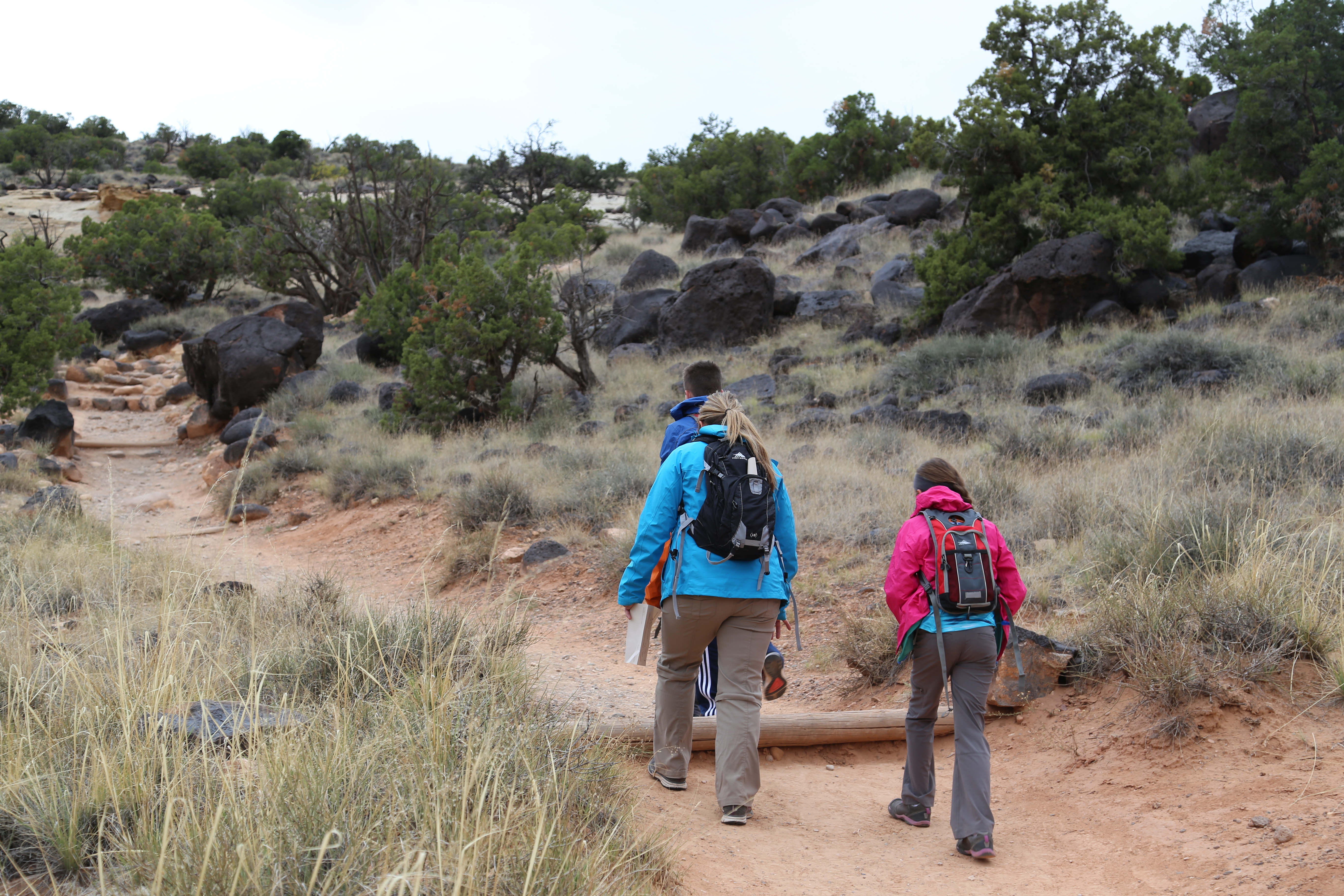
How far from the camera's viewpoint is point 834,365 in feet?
53.9

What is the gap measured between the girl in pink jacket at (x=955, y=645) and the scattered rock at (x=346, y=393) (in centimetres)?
1600

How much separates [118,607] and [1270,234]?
60.5ft

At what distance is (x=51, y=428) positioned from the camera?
15.9 m

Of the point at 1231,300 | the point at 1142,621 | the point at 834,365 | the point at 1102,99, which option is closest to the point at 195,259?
the point at 834,365

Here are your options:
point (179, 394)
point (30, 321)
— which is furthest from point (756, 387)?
point (179, 394)

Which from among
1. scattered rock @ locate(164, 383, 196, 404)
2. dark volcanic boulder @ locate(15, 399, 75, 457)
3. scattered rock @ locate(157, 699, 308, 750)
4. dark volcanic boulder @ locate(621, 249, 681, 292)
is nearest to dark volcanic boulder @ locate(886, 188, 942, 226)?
dark volcanic boulder @ locate(621, 249, 681, 292)

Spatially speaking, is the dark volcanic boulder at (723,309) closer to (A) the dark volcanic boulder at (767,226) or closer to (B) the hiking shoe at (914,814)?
(A) the dark volcanic boulder at (767,226)

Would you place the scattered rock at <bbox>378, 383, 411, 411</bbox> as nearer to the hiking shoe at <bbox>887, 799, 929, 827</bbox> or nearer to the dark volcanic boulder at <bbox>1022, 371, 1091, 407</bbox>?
the dark volcanic boulder at <bbox>1022, 371, 1091, 407</bbox>

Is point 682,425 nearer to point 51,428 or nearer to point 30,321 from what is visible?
point 51,428

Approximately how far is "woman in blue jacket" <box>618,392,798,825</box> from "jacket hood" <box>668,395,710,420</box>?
0.52 meters

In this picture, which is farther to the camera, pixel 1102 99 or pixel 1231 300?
pixel 1102 99

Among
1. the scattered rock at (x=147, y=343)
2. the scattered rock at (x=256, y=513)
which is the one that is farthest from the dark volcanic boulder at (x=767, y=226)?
the scattered rock at (x=256, y=513)

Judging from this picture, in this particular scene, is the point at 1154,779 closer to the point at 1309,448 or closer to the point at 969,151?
the point at 1309,448

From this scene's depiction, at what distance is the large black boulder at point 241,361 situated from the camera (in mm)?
18250
